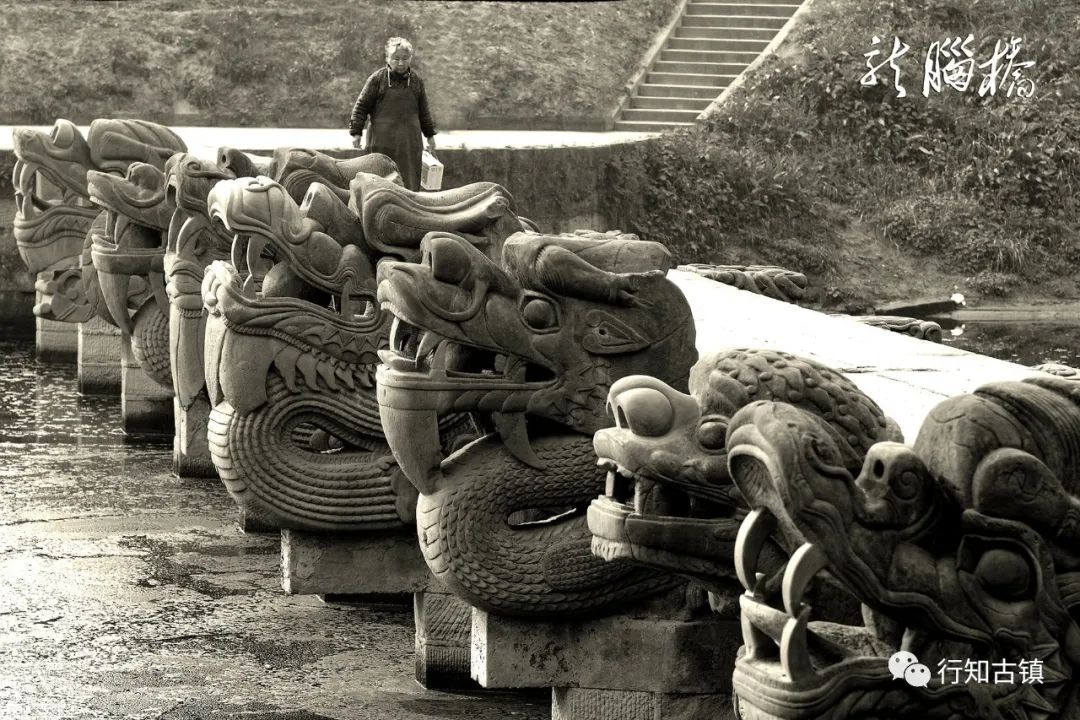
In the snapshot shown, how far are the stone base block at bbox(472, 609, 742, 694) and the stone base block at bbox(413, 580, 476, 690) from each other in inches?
42.1

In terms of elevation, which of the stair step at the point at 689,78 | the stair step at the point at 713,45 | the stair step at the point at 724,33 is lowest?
the stair step at the point at 689,78

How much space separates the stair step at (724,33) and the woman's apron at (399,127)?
11583mm

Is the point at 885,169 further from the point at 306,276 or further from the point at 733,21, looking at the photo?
the point at 306,276

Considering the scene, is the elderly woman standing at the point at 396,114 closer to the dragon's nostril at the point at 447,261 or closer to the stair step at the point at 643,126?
the dragon's nostril at the point at 447,261

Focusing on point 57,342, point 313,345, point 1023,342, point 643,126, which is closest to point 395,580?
point 313,345

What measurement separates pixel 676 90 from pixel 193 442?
15.7 metres

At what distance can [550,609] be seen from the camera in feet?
18.0

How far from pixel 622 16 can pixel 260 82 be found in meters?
5.25

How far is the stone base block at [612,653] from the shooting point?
541 centimetres

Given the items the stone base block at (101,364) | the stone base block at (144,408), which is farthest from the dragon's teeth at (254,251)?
the stone base block at (101,364)

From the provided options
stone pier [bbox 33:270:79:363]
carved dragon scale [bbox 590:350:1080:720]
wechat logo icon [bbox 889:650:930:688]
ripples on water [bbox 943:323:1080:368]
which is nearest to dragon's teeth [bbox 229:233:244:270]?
carved dragon scale [bbox 590:350:1080:720]

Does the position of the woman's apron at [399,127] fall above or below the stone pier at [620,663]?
above

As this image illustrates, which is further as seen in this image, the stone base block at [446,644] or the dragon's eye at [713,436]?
the stone base block at [446,644]

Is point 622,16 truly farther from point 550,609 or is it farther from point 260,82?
point 550,609
